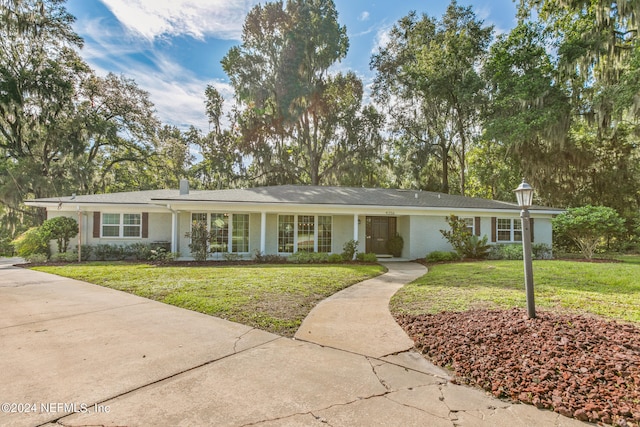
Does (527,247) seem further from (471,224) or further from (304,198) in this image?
(471,224)

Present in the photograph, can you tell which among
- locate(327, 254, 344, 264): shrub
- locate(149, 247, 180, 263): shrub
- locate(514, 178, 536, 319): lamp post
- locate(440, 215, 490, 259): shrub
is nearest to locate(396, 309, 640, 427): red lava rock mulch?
locate(514, 178, 536, 319): lamp post

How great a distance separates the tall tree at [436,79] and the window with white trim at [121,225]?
689 inches

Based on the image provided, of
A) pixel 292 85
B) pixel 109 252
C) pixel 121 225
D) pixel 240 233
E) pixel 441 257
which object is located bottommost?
pixel 441 257

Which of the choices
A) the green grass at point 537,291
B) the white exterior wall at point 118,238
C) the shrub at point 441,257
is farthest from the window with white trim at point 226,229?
the green grass at point 537,291

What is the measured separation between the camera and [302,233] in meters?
14.6

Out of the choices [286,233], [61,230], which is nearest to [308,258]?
[286,233]

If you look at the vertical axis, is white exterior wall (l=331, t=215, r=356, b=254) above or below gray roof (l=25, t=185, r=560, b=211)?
below

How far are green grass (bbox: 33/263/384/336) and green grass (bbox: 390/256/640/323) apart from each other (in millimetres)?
1784

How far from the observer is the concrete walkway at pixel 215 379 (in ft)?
8.16

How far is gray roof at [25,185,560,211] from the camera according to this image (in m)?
13.5

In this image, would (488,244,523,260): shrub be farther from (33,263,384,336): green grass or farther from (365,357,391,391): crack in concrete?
(365,357,391,391): crack in concrete

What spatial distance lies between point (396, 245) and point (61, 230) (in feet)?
46.8

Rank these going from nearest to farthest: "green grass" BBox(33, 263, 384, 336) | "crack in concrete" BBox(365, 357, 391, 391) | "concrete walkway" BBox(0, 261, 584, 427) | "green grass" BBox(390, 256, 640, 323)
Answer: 1. "concrete walkway" BBox(0, 261, 584, 427)
2. "crack in concrete" BBox(365, 357, 391, 391)
3. "green grass" BBox(33, 263, 384, 336)
4. "green grass" BBox(390, 256, 640, 323)

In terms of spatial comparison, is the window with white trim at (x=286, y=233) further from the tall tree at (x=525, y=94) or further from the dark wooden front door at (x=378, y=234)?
the tall tree at (x=525, y=94)
